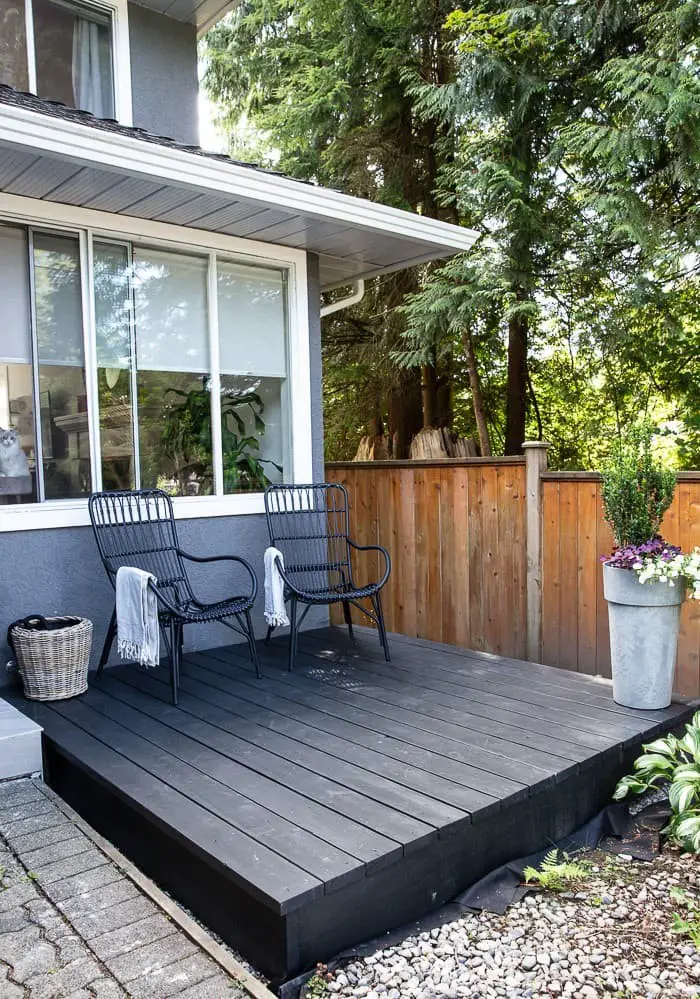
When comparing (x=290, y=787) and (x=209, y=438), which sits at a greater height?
(x=209, y=438)

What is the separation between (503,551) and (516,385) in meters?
2.85

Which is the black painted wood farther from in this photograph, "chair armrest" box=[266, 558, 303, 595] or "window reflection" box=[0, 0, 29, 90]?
"window reflection" box=[0, 0, 29, 90]

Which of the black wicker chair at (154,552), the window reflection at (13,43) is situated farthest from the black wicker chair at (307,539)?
the window reflection at (13,43)

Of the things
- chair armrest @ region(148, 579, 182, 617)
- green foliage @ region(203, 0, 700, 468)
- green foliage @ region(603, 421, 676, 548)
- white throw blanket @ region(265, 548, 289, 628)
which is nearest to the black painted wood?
white throw blanket @ region(265, 548, 289, 628)

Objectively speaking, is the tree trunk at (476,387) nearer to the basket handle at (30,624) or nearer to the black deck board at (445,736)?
the black deck board at (445,736)

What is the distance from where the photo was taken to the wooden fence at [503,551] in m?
3.80

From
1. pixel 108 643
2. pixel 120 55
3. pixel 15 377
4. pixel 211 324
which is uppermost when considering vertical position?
pixel 120 55

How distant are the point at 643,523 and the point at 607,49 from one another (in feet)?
13.5

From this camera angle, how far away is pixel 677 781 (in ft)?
7.53

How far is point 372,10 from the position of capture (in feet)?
19.2

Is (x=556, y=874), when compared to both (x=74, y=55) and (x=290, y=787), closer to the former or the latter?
(x=290, y=787)

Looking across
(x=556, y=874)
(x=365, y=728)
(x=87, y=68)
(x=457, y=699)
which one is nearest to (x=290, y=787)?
(x=365, y=728)

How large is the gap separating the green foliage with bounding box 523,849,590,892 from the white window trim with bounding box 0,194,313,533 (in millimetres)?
2466

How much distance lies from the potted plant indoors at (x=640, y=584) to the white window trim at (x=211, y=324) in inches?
78.3
